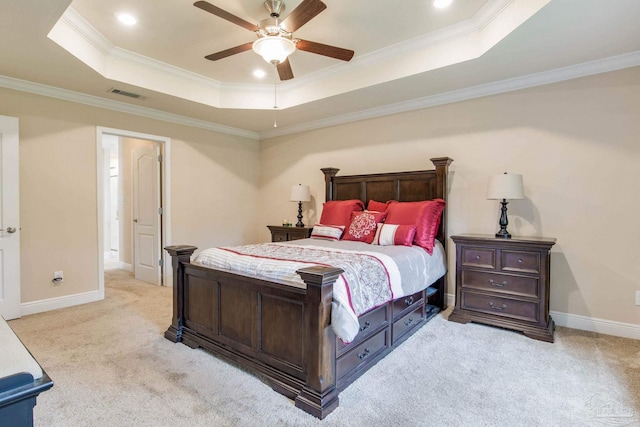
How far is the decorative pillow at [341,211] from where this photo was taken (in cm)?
402

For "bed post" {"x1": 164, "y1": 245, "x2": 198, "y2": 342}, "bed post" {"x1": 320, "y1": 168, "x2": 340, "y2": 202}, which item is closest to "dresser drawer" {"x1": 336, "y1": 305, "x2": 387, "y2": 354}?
"bed post" {"x1": 164, "y1": 245, "x2": 198, "y2": 342}

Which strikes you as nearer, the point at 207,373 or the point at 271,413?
the point at 271,413

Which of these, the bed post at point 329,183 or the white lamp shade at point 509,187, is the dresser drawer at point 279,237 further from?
the white lamp shade at point 509,187

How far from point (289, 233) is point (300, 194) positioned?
0.59 metres

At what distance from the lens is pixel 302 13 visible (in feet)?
6.97

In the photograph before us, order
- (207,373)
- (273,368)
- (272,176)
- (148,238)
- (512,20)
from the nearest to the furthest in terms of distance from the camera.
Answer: (273,368), (207,373), (512,20), (148,238), (272,176)

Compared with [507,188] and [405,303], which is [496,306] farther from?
[507,188]

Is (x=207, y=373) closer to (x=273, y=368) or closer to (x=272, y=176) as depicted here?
(x=273, y=368)

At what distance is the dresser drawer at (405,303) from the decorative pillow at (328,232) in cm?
111

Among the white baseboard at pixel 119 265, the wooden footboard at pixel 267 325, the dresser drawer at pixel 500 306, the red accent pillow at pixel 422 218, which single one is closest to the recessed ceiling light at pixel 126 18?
the wooden footboard at pixel 267 325

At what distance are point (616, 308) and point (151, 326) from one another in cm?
430

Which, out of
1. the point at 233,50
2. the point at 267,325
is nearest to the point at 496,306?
the point at 267,325

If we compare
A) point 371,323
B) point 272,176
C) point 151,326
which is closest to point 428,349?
point 371,323

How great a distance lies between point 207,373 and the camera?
7.47 feet
